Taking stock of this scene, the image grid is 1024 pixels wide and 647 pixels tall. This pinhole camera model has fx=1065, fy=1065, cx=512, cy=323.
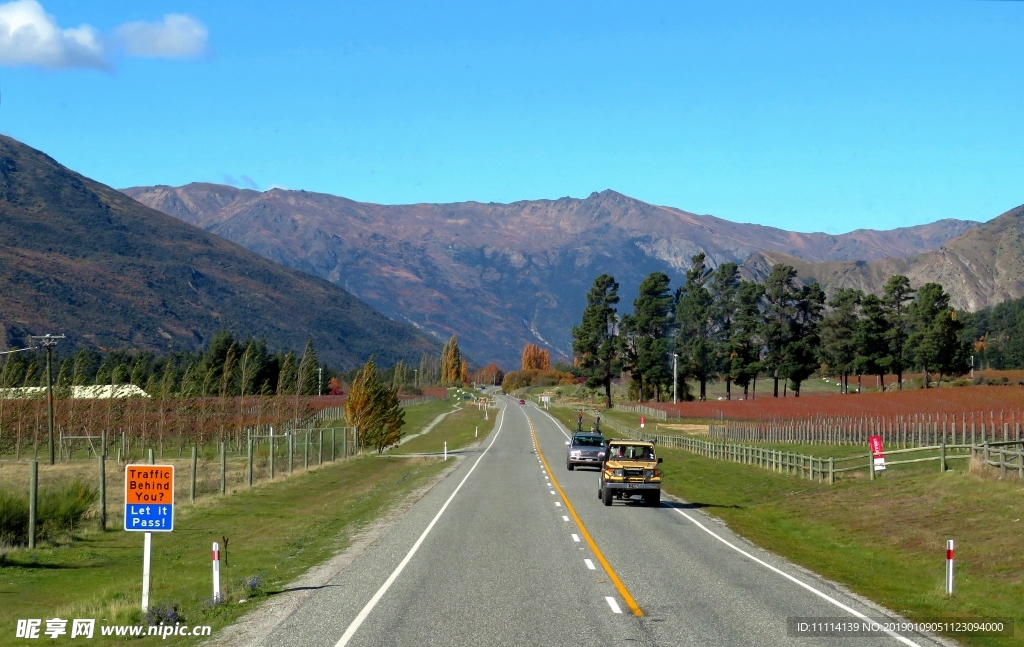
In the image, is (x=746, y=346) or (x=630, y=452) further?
(x=746, y=346)

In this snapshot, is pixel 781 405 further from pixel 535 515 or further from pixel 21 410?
pixel 535 515

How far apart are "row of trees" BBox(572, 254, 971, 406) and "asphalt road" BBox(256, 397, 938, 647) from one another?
109759 mm

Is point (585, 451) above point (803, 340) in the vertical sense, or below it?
below

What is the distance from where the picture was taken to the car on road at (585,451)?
54.2 metres

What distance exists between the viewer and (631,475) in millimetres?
35094

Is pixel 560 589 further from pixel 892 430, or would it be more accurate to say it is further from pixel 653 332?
pixel 653 332

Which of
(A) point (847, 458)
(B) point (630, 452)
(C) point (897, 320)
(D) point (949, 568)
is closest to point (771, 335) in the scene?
(C) point (897, 320)

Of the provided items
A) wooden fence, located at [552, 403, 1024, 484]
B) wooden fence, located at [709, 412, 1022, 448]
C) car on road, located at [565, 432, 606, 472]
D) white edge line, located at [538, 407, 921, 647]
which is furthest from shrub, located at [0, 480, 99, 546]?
wooden fence, located at [709, 412, 1022, 448]

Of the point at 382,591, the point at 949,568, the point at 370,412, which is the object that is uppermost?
the point at 370,412

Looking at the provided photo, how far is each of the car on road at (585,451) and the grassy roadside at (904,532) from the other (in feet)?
31.9

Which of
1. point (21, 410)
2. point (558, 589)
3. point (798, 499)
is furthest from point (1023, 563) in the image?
point (21, 410)

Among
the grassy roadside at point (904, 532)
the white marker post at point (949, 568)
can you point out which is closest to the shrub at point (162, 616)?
the grassy roadside at point (904, 532)

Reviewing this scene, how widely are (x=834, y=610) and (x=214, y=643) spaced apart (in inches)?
371

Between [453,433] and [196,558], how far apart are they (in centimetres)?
7891
